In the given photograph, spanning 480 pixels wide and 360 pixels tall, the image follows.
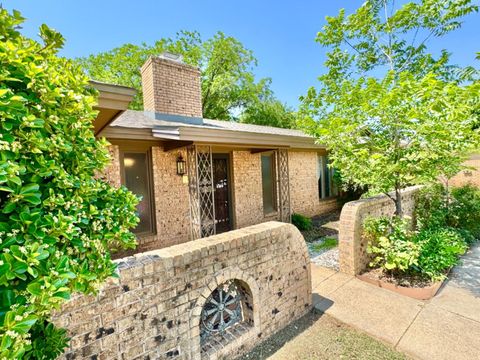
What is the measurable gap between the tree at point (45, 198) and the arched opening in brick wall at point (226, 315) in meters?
1.67

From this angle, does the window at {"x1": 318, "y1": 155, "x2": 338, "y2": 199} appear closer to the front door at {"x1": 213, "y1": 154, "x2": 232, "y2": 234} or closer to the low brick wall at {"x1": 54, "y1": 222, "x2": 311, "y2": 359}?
the front door at {"x1": 213, "y1": 154, "x2": 232, "y2": 234}

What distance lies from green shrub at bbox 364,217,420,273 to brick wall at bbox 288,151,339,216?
4317mm

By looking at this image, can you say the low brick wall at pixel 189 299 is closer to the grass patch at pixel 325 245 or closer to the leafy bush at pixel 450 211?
the grass patch at pixel 325 245

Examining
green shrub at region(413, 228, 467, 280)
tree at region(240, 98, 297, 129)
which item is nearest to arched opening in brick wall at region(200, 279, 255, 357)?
green shrub at region(413, 228, 467, 280)

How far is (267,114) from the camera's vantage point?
2077 centimetres

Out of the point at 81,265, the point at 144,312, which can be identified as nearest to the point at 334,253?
the point at 144,312

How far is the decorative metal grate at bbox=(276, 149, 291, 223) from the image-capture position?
751 cm

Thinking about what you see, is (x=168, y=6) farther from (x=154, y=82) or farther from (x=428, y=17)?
(x=428, y=17)

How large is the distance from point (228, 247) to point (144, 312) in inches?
39.3

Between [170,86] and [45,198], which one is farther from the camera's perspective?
[170,86]

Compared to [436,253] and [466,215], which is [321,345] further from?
[466,215]

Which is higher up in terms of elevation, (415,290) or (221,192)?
(221,192)

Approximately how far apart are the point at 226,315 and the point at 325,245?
4.24 metres

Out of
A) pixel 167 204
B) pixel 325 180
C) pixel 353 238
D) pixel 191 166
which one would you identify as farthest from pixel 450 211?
pixel 167 204
